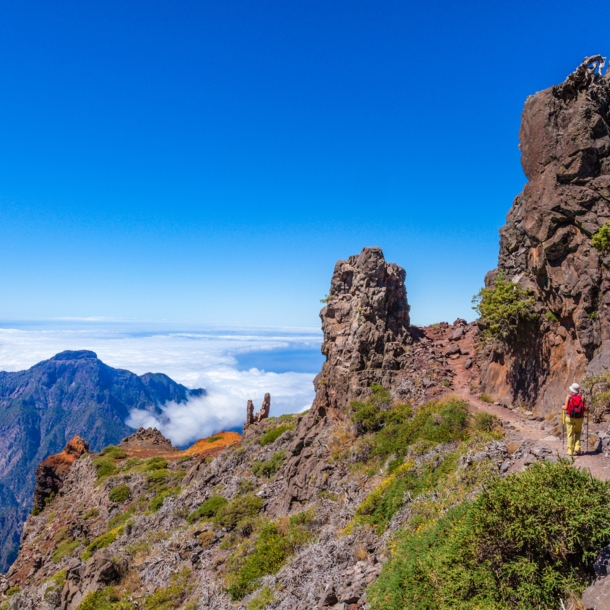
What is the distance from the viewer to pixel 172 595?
14781mm

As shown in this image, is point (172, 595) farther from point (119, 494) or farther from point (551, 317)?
point (119, 494)

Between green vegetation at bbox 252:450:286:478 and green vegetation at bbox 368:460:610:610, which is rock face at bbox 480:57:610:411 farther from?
green vegetation at bbox 252:450:286:478

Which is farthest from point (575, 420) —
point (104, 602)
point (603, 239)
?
point (104, 602)

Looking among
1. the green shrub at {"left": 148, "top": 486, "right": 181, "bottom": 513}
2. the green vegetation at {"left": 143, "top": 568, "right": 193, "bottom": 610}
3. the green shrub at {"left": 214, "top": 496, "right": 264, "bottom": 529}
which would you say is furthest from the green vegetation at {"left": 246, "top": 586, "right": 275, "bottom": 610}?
the green shrub at {"left": 148, "top": 486, "right": 181, "bottom": 513}

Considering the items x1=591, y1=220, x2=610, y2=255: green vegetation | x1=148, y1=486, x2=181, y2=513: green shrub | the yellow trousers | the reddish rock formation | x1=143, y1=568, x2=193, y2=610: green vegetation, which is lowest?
the reddish rock formation

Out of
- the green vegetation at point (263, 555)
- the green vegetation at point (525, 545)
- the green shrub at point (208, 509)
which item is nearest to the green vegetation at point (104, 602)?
the green vegetation at point (263, 555)

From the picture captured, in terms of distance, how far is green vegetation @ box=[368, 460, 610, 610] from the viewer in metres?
5.21

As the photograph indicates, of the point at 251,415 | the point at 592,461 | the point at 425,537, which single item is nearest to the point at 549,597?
the point at 425,537

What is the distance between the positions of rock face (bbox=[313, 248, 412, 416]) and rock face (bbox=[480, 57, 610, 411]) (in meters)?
6.65

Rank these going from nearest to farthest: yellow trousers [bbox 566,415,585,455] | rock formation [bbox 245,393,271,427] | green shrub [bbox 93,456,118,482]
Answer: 1. yellow trousers [bbox 566,415,585,455]
2. rock formation [bbox 245,393,271,427]
3. green shrub [bbox 93,456,118,482]

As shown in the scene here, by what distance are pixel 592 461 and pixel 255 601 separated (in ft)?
30.1

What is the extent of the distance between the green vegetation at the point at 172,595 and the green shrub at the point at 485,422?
38.9ft

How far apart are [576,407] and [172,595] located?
14.7 m

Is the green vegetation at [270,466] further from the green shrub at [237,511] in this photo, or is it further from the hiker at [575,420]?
the hiker at [575,420]
